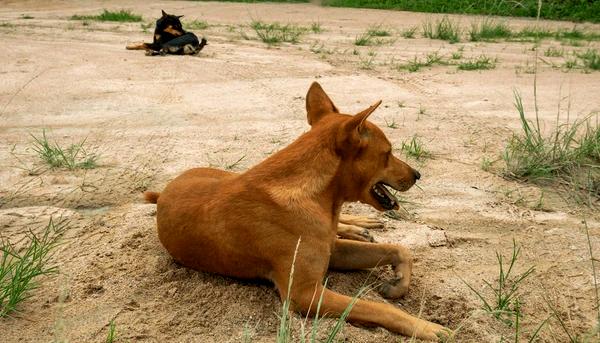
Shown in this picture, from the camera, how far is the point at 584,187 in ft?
15.9

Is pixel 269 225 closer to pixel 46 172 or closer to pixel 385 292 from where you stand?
pixel 385 292

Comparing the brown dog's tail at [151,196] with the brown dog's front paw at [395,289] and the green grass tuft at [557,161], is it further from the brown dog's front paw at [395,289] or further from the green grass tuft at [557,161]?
the green grass tuft at [557,161]

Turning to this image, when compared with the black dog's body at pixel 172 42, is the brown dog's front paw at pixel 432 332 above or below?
below

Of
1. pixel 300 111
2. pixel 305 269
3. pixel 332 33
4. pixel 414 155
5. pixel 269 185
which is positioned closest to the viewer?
pixel 305 269

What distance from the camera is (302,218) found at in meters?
3.45

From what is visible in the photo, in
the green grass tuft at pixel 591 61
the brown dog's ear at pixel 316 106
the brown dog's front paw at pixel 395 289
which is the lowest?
the brown dog's front paw at pixel 395 289

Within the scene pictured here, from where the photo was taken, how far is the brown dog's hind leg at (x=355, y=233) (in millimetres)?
4193

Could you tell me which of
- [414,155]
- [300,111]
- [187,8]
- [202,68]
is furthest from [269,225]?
[187,8]

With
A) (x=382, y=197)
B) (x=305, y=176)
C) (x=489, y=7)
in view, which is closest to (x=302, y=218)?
(x=305, y=176)

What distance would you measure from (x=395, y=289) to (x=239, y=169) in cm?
206

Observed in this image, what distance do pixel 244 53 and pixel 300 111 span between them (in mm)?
3602

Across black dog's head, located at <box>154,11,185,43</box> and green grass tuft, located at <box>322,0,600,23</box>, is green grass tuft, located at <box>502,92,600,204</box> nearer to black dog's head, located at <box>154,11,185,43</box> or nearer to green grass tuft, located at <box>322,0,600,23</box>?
black dog's head, located at <box>154,11,185,43</box>

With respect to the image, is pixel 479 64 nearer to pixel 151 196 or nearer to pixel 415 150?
pixel 415 150

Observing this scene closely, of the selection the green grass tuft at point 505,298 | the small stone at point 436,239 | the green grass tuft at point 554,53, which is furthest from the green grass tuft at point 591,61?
the green grass tuft at point 505,298
